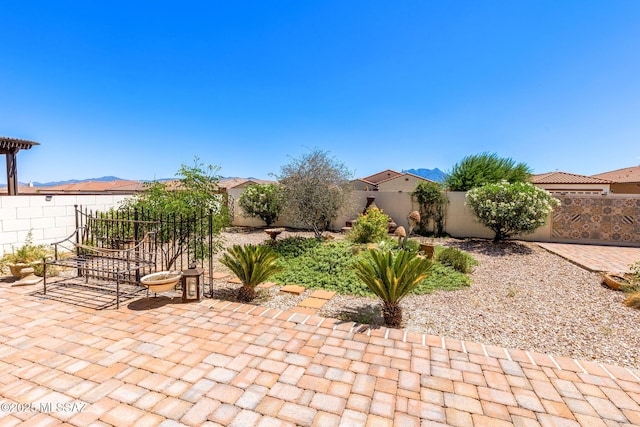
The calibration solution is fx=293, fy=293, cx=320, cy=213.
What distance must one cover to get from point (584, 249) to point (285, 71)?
43.9 feet

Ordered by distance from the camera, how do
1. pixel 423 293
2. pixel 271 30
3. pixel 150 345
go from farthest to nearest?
1. pixel 271 30
2. pixel 423 293
3. pixel 150 345

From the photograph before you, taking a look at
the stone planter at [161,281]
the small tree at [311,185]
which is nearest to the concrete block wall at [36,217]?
the stone planter at [161,281]

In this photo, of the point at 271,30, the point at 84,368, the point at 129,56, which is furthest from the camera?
the point at 129,56

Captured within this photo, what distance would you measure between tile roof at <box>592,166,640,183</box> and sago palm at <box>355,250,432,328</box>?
25.5m

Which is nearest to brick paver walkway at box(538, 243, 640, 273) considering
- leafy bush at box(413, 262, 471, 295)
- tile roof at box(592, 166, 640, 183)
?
leafy bush at box(413, 262, 471, 295)

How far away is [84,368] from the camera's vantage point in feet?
9.21

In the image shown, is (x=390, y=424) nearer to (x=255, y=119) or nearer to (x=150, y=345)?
(x=150, y=345)

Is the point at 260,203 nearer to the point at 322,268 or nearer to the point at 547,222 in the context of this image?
the point at 322,268

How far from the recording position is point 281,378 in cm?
271

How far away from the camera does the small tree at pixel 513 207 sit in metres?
9.62

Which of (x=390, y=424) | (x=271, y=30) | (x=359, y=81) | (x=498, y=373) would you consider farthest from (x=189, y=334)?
(x=359, y=81)

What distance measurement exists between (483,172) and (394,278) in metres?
12.7

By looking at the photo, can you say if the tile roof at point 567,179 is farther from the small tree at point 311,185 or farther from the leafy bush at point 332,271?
the leafy bush at point 332,271

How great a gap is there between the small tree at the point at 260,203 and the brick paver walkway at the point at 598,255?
1072 cm
